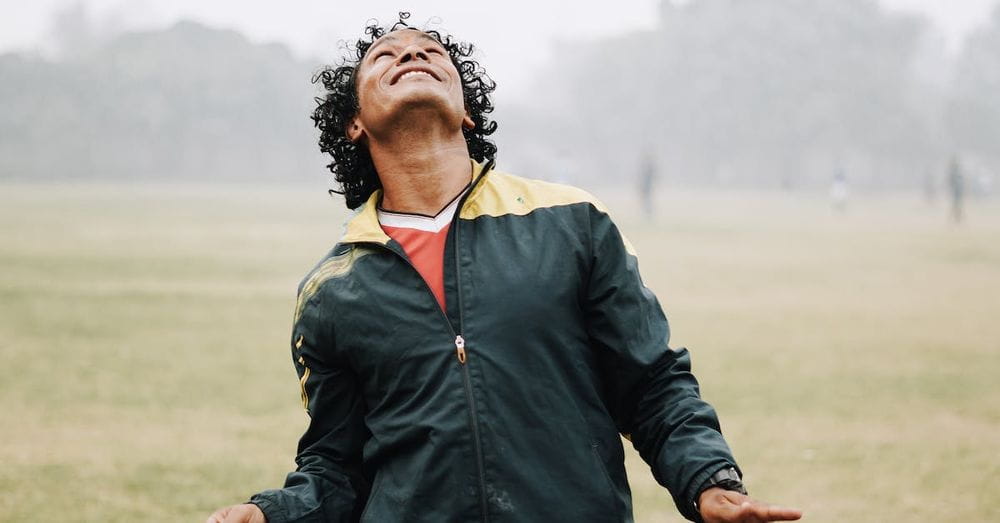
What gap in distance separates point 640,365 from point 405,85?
75cm

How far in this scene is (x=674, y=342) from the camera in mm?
10211

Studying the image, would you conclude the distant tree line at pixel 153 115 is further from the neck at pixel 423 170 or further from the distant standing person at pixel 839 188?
the neck at pixel 423 170

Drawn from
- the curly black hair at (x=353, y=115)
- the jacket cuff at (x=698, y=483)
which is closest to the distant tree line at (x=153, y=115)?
the curly black hair at (x=353, y=115)

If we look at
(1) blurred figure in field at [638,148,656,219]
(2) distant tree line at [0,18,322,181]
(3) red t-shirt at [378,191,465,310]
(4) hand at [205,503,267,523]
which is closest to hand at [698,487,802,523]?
(3) red t-shirt at [378,191,465,310]

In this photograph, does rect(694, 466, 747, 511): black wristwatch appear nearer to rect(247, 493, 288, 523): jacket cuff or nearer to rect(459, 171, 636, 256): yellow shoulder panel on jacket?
rect(459, 171, 636, 256): yellow shoulder panel on jacket

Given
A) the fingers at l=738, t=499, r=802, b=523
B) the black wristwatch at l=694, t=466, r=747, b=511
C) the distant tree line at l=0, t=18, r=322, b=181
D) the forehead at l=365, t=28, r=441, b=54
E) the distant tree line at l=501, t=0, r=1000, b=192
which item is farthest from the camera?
the distant tree line at l=501, t=0, r=1000, b=192

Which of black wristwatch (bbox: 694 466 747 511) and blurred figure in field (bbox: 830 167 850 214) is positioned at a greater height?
black wristwatch (bbox: 694 466 747 511)

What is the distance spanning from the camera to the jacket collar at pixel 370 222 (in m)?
2.40

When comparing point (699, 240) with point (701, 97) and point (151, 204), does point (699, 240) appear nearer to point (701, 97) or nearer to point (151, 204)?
point (151, 204)

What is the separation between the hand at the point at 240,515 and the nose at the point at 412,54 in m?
0.98

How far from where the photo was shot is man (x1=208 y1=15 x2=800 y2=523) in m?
2.24

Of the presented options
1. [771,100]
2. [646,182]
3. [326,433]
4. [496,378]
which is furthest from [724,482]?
[771,100]

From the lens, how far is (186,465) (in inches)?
256

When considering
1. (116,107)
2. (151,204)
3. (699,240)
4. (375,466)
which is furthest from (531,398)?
(116,107)
